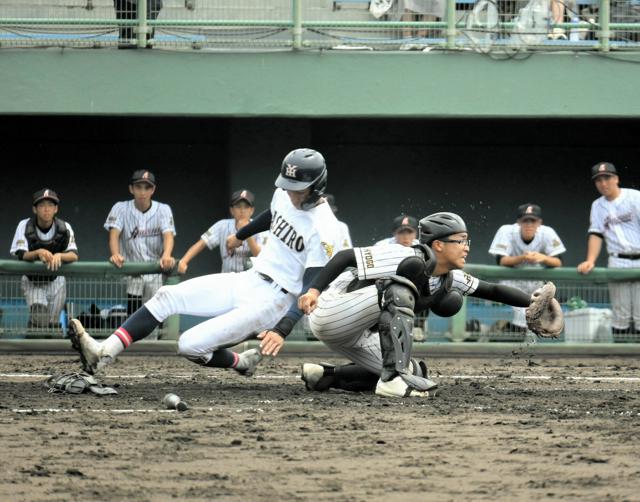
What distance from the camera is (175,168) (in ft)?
46.0

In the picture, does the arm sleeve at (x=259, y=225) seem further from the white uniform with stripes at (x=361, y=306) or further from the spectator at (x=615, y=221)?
the spectator at (x=615, y=221)

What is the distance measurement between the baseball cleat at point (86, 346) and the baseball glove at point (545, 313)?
2606 millimetres

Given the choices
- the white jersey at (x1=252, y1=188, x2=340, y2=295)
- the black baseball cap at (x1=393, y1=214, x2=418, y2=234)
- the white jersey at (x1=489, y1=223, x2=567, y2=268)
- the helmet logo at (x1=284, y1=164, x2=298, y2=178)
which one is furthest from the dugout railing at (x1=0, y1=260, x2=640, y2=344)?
the helmet logo at (x1=284, y1=164, x2=298, y2=178)

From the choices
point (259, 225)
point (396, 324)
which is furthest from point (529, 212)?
point (396, 324)

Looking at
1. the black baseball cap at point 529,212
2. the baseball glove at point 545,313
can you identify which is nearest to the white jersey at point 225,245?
the black baseball cap at point 529,212

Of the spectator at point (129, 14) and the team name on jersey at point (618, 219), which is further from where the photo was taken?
the spectator at point (129, 14)

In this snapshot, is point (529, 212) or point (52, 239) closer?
point (52, 239)

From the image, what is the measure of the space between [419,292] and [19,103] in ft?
21.0

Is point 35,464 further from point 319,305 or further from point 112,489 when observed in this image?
point 319,305

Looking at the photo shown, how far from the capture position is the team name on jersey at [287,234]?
7.51 meters

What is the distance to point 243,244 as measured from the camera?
37.3 ft

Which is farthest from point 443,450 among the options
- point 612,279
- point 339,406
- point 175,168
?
point 175,168

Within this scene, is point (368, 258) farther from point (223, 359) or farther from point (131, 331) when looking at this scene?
point (131, 331)

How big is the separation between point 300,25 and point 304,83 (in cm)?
59
